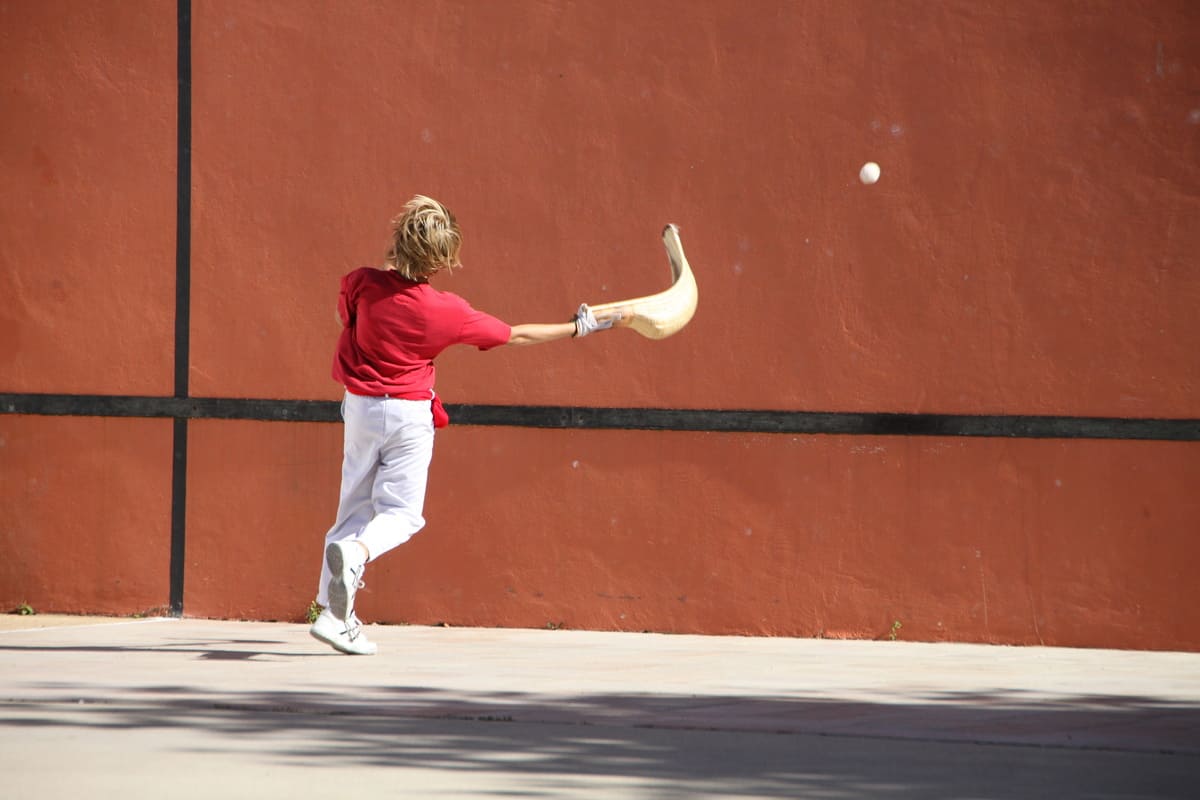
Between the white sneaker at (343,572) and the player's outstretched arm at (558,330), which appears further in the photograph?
the player's outstretched arm at (558,330)

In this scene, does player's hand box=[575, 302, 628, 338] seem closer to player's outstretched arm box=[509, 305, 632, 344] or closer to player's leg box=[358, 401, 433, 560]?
player's outstretched arm box=[509, 305, 632, 344]

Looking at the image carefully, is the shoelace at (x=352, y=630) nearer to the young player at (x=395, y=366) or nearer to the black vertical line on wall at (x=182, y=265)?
the young player at (x=395, y=366)

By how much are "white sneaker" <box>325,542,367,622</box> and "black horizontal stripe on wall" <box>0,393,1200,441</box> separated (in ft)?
5.65

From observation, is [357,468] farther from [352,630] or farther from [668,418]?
[668,418]

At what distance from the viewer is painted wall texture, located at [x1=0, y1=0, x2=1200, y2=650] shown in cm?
823

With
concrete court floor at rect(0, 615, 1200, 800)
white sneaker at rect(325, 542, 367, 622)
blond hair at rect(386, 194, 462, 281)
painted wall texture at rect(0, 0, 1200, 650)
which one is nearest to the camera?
concrete court floor at rect(0, 615, 1200, 800)

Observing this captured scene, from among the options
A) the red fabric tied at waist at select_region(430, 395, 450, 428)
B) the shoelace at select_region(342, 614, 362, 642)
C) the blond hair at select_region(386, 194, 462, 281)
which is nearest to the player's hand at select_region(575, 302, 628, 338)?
the blond hair at select_region(386, 194, 462, 281)

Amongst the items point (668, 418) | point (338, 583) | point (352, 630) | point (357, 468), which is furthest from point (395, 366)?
point (668, 418)

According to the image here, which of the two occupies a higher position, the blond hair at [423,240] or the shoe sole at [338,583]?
the blond hair at [423,240]

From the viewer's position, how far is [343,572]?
7172 millimetres

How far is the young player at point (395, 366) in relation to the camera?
7.33 meters

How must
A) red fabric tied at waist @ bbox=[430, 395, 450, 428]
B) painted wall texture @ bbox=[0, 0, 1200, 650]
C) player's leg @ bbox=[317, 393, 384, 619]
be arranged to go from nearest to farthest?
player's leg @ bbox=[317, 393, 384, 619], red fabric tied at waist @ bbox=[430, 395, 450, 428], painted wall texture @ bbox=[0, 0, 1200, 650]

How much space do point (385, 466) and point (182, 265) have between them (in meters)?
2.20

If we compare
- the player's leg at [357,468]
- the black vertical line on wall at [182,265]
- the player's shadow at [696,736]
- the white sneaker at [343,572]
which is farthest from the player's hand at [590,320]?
the black vertical line on wall at [182,265]
